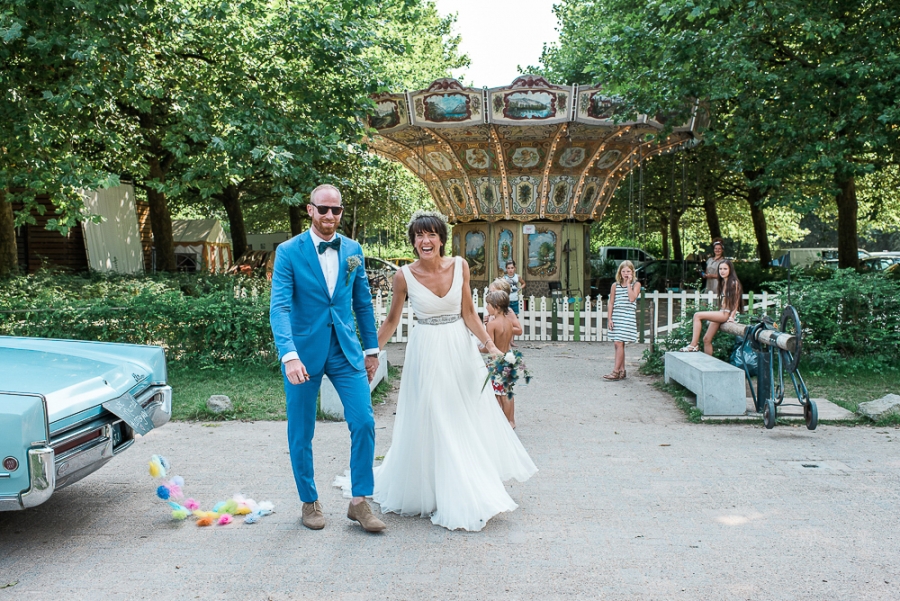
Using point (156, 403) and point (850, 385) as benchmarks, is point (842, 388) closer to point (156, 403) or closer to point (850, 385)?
point (850, 385)

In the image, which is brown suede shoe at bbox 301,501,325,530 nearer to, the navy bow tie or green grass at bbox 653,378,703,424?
the navy bow tie

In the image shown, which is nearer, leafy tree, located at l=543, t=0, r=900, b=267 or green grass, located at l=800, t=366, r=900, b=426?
green grass, located at l=800, t=366, r=900, b=426

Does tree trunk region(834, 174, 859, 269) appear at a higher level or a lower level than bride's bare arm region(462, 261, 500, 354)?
higher

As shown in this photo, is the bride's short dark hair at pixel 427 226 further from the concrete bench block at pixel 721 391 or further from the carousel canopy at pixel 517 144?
the carousel canopy at pixel 517 144

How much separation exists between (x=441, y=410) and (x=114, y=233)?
21505 mm

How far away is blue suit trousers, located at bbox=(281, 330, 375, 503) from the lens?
452cm

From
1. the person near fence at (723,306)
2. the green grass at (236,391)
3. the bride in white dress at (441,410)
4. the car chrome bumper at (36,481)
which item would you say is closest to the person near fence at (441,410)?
the bride in white dress at (441,410)

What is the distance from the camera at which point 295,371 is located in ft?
13.7

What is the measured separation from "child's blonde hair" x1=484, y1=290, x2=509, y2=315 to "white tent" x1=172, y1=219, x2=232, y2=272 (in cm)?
2761

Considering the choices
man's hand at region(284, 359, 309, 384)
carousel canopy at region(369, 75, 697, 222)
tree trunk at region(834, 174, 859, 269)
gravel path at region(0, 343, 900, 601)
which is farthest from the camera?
tree trunk at region(834, 174, 859, 269)

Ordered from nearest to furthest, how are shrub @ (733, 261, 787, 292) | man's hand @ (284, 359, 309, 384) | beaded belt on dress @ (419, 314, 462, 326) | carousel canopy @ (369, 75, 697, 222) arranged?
man's hand @ (284, 359, 309, 384), beaded belt on dress @ (419, 314, 462, 326), carousel canopy @ (369, 75, 697, 222), shrub @ (733, 261, 787, 292)

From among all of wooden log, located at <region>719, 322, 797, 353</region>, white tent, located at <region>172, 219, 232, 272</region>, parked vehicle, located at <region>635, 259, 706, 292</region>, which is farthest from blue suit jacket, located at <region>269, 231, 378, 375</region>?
white tent, located at <region>172, 219, 232, 272</region>

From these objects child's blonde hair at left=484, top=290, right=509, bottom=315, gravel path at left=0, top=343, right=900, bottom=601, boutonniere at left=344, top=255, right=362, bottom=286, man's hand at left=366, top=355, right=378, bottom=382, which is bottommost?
gravel path at left=0, top=343, right=900, bottom=601

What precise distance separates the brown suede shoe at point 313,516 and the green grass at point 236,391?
336cm
